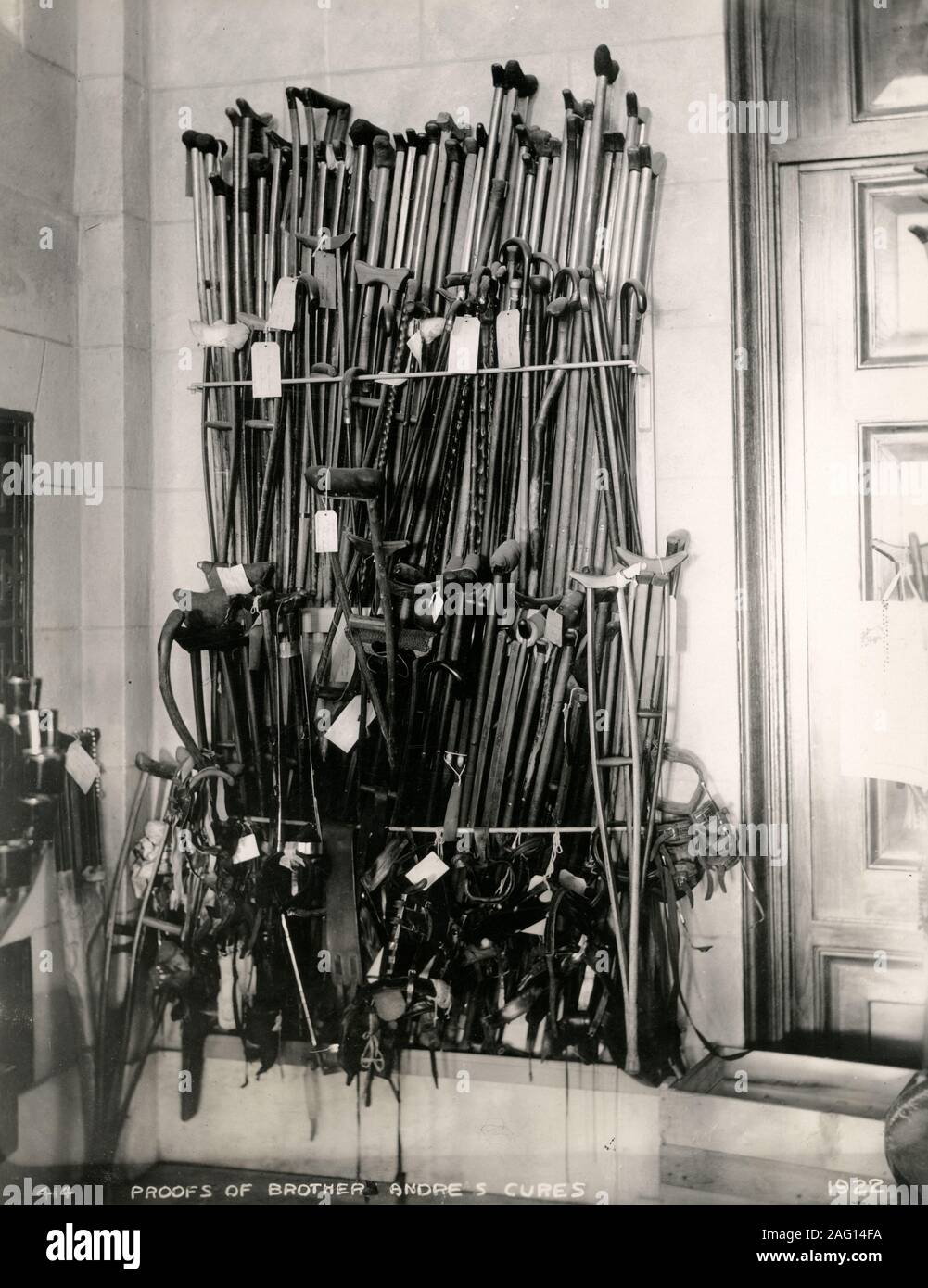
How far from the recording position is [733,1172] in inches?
96.3

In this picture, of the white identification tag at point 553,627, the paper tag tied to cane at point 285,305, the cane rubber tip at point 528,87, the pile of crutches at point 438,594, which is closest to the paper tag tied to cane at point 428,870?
the pile of crutches at point 438,594

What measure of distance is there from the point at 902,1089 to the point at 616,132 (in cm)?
230

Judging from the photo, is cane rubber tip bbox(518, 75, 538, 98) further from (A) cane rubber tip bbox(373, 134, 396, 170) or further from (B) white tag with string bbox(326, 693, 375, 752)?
(B) white tag with string bbox(326, 693, 375, 752)

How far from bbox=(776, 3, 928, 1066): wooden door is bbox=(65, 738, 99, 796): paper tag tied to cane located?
Result: 1.73 metres

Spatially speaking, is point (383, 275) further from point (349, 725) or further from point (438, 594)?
point (349, 725)

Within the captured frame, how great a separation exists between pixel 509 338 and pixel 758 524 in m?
0.73

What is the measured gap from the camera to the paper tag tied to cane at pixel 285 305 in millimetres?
2562

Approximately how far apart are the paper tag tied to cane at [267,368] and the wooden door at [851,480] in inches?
47.9

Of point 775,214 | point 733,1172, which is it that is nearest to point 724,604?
point 775,214

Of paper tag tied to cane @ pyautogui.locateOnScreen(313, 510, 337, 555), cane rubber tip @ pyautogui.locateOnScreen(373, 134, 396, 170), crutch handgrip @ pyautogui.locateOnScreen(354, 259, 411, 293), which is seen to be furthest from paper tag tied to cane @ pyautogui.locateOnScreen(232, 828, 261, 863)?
cane rubber tip @ pyautogui.locateOnScreen(373, 134, 396, 170)

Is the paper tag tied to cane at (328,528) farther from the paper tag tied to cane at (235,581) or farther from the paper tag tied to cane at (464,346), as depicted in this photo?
the paper tag tied to cane at (464,346)

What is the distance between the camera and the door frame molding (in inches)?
96.3

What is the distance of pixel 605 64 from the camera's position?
2.42 meters

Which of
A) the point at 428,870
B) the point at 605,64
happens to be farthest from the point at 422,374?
the point at 428,870
